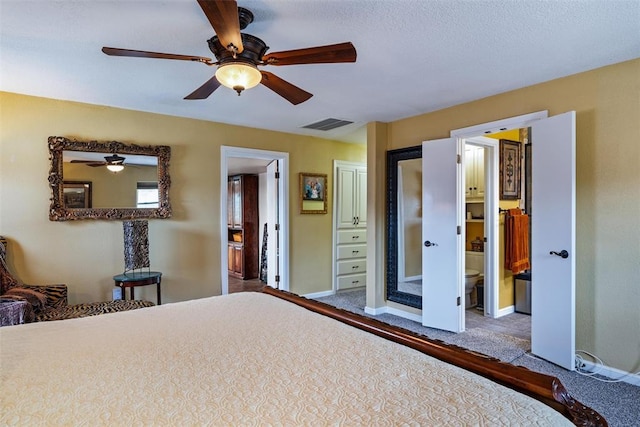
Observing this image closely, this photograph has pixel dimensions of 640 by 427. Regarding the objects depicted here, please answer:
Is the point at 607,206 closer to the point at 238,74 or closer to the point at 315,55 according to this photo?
the point at 315,55

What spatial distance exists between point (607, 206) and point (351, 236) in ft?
11.2

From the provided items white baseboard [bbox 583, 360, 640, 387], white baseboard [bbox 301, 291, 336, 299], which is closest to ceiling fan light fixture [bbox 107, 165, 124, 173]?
white baseboard [bbox 301, 291, 336, 299]

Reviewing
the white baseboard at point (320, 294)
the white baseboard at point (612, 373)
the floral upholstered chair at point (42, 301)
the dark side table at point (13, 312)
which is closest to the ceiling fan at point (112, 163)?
the floral upholstered chair at point (42, 301)

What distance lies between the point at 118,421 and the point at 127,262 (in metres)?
2.95

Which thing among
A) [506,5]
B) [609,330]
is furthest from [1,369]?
[609,330]

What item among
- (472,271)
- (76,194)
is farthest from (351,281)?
(76,194)

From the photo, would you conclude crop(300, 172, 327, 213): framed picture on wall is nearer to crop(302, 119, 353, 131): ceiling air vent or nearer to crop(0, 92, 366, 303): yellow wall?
crop(0, 92, 366, 303): yellow wall

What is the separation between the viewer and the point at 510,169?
14.6 feet

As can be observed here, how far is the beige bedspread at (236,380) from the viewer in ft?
2.80

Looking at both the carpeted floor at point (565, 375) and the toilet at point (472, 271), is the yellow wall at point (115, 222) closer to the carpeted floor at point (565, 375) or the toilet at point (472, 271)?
the toilet at point (472, 271)

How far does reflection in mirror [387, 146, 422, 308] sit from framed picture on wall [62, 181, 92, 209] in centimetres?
327

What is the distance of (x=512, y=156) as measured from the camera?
445 cm

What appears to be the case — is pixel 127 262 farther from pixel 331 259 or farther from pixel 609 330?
pixel 609 330

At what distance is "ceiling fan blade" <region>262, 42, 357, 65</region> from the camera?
179cm
